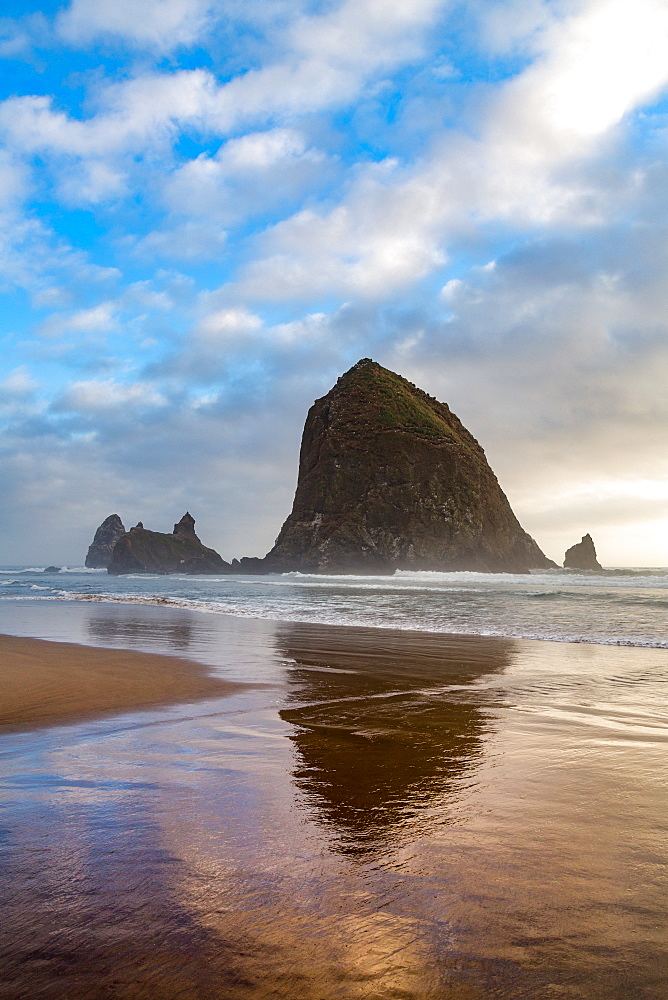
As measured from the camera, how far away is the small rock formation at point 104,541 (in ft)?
441

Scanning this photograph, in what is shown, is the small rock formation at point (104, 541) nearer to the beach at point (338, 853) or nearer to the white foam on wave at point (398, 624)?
the white foam on wave at point (398, 624)

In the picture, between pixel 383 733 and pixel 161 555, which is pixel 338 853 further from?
pixel 161 555

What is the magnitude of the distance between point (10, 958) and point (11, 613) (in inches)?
743

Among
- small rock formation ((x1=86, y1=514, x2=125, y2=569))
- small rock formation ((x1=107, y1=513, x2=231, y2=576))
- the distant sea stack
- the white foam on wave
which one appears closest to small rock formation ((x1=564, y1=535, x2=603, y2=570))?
the distant sea stack

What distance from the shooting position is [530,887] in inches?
86.4

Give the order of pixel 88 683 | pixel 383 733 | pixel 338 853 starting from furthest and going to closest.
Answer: pixel 88 683 < pixel 383 733 < pixel 338 853

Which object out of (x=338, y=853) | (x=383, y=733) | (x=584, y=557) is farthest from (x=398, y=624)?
(x=584, y=557)

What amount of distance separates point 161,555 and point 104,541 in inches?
1528

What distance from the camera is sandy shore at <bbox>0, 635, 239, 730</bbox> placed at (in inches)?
222

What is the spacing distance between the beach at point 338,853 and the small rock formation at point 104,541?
13777cm

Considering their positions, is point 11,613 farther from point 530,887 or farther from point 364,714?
point 530,887

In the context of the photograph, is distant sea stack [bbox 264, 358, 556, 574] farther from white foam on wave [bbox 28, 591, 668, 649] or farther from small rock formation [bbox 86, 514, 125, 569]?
small rock formation [bbox 86, 514, 125, 569]

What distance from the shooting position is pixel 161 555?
10462cm

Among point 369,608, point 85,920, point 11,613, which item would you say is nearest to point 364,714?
point 85,920
